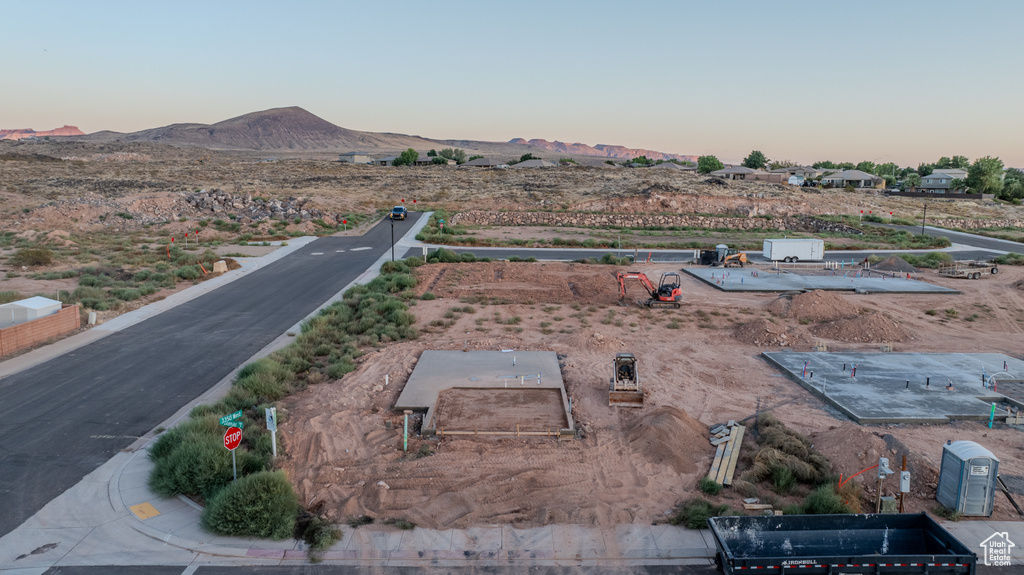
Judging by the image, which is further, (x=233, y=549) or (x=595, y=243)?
(x=595, y=243)

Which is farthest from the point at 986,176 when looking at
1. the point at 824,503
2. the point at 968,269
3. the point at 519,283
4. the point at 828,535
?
the point at 828,535

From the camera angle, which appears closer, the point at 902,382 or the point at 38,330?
the point at 902,382

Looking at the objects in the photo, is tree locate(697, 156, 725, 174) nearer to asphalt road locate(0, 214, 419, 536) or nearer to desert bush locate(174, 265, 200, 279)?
desert bush locate(174, 265, 200, 279)

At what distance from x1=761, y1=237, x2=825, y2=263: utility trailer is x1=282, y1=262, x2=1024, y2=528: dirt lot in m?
11.8

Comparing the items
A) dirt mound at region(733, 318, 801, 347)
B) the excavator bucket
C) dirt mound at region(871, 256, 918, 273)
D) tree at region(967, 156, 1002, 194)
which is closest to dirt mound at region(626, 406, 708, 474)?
the excavator bucket

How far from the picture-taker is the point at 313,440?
13.2 meters

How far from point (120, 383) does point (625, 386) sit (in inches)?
572

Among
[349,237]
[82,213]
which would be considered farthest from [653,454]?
[82,213]

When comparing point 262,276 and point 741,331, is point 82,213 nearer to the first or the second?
point 262,276

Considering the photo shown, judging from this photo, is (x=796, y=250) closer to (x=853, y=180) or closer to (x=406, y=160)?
(x=853, y=180)

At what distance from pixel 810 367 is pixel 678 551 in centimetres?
1137

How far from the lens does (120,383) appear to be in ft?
55.3

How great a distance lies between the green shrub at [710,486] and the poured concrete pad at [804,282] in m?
20.4

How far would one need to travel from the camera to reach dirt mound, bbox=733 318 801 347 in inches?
845
